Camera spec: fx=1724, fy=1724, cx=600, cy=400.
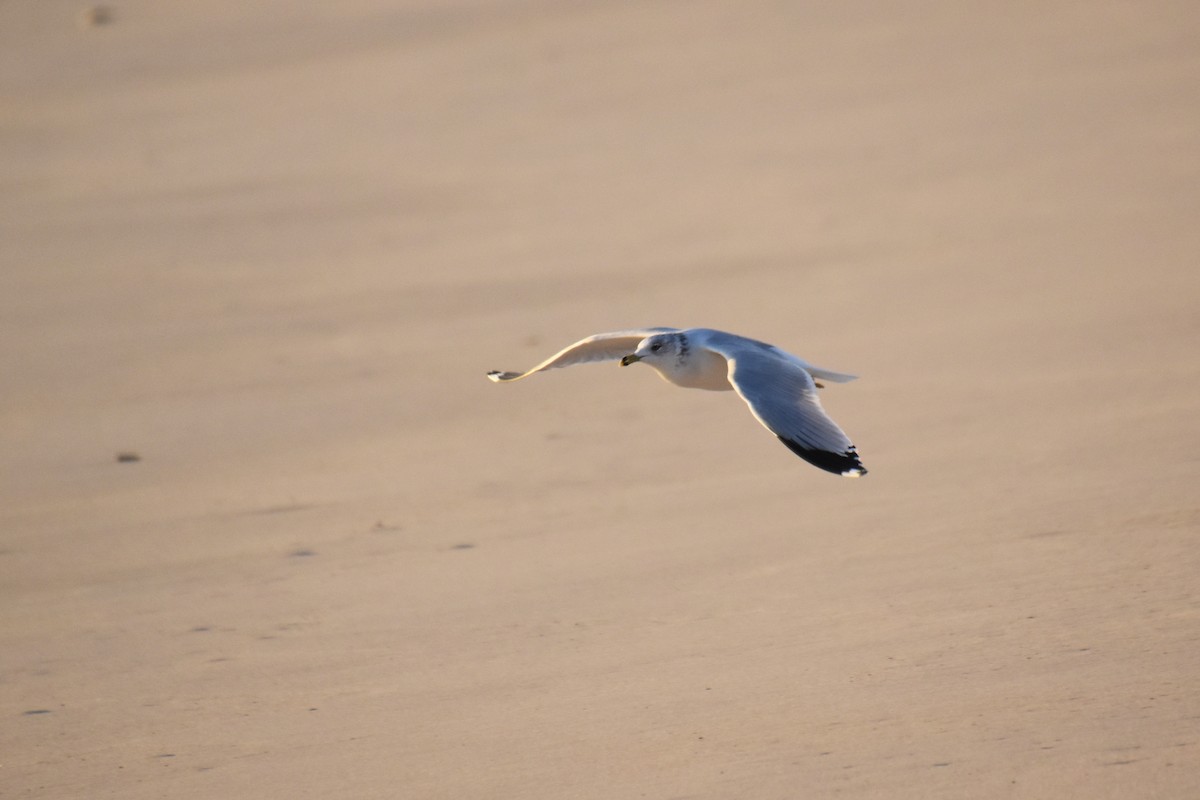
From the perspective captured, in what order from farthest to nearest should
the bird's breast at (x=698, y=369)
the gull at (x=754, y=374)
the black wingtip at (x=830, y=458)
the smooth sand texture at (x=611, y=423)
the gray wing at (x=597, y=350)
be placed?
1. the gray wing at (x=597, y=350)
2. the bird's breast at (x=698, y=369)
3. the gull at (x=754, y=374)
4. the black wingtip at (x=830, y=458)
5. the smooth sand texture at (x=611, y=423)

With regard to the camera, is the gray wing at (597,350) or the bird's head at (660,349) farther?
the gray wing at (597,350)

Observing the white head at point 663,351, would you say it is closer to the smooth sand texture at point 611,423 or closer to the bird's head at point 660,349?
the bird's head at point 660,349

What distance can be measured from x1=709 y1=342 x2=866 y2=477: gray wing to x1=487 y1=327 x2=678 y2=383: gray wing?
25.1 inches

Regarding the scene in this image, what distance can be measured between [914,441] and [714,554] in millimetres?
1249

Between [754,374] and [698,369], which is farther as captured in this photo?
[698,369]

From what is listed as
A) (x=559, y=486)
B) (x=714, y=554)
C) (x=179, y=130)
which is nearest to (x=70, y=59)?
(x=179, y=130)

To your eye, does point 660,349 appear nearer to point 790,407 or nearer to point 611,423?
point 790,407

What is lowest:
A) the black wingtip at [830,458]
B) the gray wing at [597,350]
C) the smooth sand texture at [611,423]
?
the smooth sand texture at [611,423]

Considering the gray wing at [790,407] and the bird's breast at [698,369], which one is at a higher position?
the gray wing at [790,407]

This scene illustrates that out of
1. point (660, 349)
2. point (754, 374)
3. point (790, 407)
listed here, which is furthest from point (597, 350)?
point (790, 407)

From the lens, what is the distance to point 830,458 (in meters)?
5.01

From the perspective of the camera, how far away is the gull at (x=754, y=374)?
5.09 meters

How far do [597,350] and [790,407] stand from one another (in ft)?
4.85

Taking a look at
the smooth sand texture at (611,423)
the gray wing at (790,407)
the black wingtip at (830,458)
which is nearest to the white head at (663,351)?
the gray wing at (790,407)
